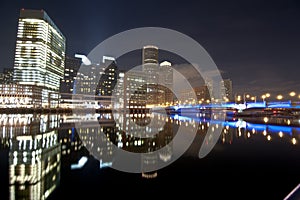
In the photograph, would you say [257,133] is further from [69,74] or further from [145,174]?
[69,74]

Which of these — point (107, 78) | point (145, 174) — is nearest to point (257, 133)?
point (145, 174)

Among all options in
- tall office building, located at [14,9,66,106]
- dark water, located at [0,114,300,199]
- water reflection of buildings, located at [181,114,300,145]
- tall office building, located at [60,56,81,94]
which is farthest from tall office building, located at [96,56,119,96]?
dark water, located at [0,114,300,199]

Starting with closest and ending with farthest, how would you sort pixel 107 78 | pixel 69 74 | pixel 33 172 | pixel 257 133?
pixel 33 172 < pixel 257 133 < pixel 69 74 < pixel 107 78

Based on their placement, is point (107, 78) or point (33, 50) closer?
point (33, 50)

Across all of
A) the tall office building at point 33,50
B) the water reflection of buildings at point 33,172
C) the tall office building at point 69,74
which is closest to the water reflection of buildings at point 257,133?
the water reflection of buildings at point 33,172

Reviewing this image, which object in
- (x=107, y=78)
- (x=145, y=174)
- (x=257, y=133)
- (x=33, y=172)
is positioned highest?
(x=107, y=78)

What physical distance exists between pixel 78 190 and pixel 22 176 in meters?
1.84

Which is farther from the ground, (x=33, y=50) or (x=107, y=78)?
(x=33, y=50)

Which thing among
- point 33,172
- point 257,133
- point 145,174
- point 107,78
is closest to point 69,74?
point 107,78

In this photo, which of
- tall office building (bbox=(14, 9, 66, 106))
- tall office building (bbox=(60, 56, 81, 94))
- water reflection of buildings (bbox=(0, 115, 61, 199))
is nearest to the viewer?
water reflection of buildings (bbox=(0, 115, 61, 199))

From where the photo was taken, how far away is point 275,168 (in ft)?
21.0

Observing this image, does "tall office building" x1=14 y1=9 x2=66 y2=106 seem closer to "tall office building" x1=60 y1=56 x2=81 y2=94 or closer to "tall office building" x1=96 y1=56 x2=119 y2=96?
"tall office building" x1=60 y1=56 x2=81 y2=94

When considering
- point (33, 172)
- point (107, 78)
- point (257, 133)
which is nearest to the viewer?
point (33, 172)

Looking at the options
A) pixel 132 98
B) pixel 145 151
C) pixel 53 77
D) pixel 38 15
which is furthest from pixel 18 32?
pixel 145 151
